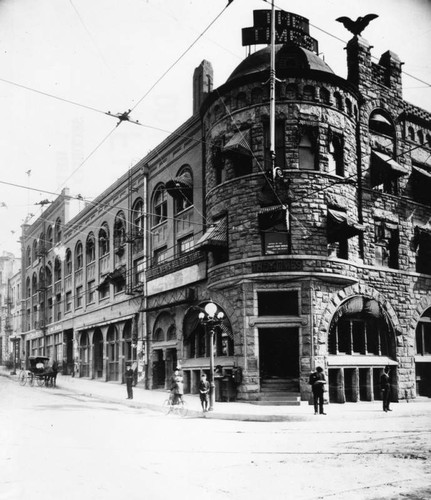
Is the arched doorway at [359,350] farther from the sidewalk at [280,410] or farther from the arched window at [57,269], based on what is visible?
the arched window at [57,269]

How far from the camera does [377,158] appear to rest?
2417 cm

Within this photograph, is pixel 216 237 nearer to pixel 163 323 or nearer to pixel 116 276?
pixel 163 323

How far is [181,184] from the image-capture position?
87.6 ft

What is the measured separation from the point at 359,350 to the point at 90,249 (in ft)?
82.4

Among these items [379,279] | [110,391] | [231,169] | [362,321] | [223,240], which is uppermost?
[231,169]

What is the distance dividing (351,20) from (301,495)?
20.9m

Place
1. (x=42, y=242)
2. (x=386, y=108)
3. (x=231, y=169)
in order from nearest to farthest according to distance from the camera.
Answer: (x=231, y=169) → (x=386, y=108) → (x=42, y=242)

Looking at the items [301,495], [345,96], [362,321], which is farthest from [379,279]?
[301,495]

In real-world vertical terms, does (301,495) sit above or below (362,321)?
below

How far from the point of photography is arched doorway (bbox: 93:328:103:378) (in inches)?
1553

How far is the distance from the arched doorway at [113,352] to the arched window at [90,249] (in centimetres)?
661

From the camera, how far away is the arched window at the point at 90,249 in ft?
135

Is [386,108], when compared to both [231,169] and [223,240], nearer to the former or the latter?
[231,169]

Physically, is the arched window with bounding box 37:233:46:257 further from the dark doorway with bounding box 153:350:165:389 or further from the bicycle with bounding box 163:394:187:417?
the bicycle with bounding box 163:394:187:417
